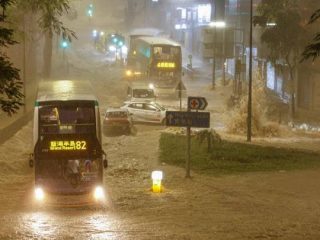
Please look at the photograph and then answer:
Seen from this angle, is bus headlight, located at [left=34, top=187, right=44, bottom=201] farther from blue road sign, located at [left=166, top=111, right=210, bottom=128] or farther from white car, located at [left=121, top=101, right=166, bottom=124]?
white car, located at [left=121, top=101, right=166, bottom=124]

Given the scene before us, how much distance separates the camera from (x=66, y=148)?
1647cm

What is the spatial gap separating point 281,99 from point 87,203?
3582 cm

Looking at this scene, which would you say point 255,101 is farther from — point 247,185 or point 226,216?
point 226,216

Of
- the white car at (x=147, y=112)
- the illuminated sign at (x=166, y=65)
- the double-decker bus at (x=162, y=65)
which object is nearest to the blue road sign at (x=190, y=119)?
the white car at (x=147, y=112)

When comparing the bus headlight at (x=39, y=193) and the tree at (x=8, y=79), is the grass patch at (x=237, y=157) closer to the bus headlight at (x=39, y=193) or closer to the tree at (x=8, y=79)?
the bus headlight at (x=39, y=193)

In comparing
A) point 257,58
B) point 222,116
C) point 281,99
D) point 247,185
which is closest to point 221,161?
point 247,185

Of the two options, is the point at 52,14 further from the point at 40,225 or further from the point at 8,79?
the point at 8,79

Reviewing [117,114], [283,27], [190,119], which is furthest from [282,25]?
[190,119]

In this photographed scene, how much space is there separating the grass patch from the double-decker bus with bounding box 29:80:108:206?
669 centimetres

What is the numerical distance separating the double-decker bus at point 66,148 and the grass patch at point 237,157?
21.9 feet

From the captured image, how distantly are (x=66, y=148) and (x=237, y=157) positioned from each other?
1000cm

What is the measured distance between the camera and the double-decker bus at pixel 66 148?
1652cm

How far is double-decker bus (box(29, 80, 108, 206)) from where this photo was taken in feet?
54.2

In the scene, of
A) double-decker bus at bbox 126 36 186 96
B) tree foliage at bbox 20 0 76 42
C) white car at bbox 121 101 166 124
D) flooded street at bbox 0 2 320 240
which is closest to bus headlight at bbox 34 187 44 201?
flooded street at bbox 0 2 320 240
